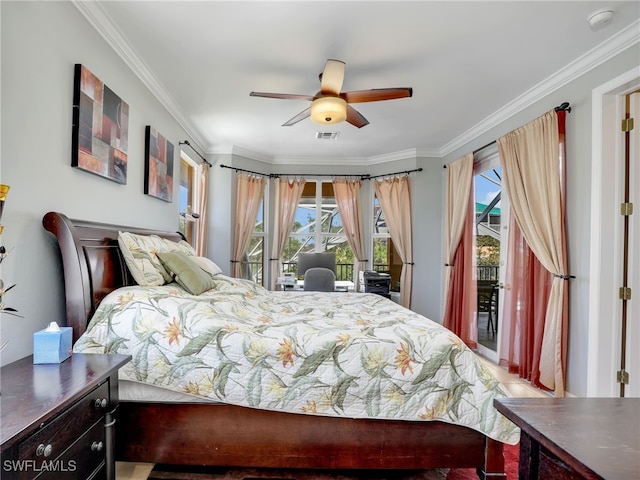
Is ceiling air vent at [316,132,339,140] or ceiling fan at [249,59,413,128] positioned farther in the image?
ceiling air vent at [316,132,339,140]

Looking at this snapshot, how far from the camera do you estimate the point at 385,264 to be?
511 centimetres

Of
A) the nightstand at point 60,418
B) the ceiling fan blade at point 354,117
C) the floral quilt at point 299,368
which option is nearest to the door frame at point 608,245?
the floral quilt at point 299,368

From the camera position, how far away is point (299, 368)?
1525 millimetres

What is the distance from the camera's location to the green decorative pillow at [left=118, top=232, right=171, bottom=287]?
6.09 ft

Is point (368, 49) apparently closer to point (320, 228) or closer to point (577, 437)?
point (577, 437)

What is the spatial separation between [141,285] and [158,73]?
6.00ft

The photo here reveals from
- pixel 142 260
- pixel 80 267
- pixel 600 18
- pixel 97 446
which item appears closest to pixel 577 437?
pixel 97 446

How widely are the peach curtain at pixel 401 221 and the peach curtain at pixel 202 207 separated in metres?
2.59

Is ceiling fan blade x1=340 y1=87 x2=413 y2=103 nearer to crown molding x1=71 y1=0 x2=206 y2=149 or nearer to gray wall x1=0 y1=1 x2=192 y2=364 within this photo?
crown molding x1=71 y1=0 x2=206 y2=149

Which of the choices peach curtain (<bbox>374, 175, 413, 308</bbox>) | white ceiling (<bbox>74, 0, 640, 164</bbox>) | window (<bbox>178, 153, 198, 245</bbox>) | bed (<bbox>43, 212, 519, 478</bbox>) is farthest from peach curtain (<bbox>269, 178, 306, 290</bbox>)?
bed (<bbox>43, 212, 519, 478</bbox>)

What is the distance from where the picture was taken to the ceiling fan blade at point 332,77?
7.14 feet

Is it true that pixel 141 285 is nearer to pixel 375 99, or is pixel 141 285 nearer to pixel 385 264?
pixel 375 99

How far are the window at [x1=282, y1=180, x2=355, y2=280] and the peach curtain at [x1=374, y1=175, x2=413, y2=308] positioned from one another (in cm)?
81

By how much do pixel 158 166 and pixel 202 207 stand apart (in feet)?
4.61
